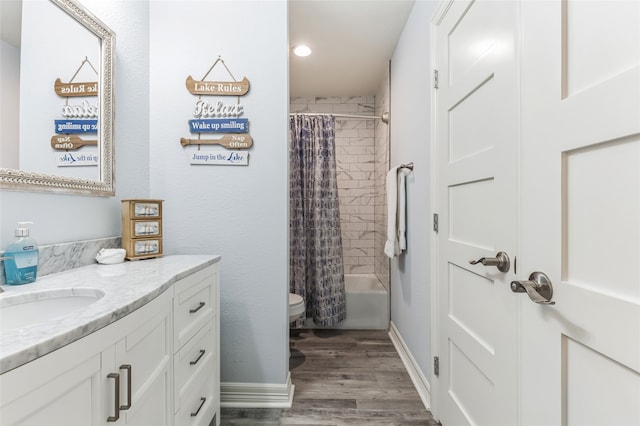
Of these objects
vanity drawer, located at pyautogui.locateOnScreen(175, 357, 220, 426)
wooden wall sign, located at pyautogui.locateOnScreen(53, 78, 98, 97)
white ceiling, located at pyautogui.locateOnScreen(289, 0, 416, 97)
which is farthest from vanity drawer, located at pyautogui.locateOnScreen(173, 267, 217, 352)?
white ceiling, located at pyautogui.locateOnScreen(289, 0, 416, 97)

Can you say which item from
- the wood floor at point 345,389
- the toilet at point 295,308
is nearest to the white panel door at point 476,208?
the wood floor at point 345,389

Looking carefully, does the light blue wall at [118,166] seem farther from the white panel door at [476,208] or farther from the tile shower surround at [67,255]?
the white panel door at [476,208]

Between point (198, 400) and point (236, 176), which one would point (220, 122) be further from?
point (198, 400)

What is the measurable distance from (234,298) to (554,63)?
170cm

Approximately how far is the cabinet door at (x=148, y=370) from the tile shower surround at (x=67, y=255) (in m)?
0.51

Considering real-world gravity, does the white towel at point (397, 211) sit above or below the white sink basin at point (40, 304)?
above

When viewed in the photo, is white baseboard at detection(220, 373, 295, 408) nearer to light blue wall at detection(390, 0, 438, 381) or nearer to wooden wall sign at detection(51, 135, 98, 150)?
light blue wall at detection(390, 0, 438, 381)

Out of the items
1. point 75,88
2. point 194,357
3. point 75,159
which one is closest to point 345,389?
point 194,357

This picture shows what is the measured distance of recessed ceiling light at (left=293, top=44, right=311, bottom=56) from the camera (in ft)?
8.22

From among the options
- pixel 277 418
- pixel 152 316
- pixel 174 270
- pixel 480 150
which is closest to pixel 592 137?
pixel 480 150

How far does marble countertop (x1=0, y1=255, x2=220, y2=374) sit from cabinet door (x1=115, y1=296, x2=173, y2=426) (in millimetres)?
84

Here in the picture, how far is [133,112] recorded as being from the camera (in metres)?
1.60

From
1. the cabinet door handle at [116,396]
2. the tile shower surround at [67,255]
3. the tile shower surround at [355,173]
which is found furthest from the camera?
the tile shower surround at [355,173]

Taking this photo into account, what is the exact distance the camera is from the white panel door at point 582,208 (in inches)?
21.8
